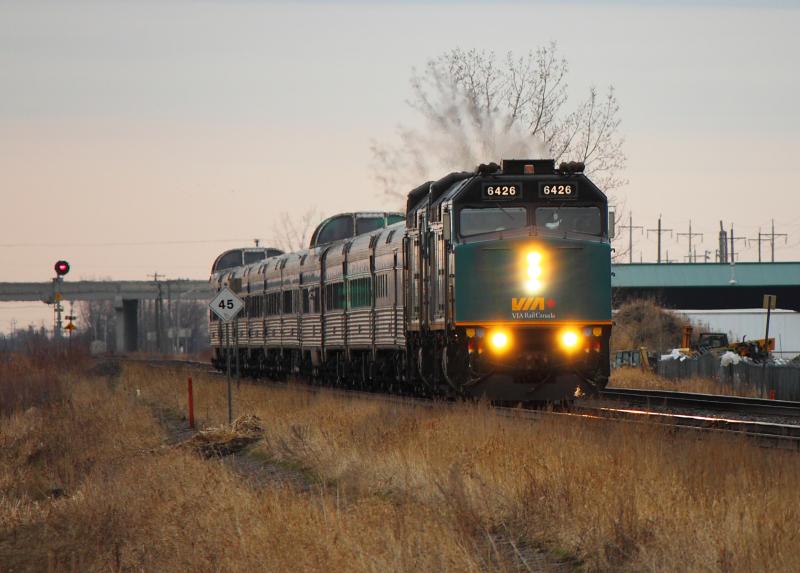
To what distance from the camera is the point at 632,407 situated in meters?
25.8

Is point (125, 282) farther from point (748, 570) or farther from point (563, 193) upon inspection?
point (748, 570)

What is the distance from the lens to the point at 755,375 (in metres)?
35.2

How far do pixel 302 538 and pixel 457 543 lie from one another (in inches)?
52.9

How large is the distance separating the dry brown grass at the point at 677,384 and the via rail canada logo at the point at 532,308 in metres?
13.7

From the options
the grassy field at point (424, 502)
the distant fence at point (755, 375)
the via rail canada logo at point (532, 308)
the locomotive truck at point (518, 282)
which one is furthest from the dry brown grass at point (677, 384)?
the grassy field at point (424, 502)

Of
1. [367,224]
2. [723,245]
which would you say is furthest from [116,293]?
[367,224]

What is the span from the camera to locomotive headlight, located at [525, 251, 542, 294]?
2183cm

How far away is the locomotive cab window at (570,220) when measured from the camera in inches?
874

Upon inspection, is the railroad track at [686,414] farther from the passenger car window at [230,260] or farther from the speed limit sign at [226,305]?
the passenger car window at [230,260]

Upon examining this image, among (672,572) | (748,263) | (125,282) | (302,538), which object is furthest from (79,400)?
(125,282)

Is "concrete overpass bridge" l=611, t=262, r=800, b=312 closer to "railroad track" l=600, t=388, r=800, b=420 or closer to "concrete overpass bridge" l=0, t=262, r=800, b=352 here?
"concrete overpass bridge" l=0, t=262, r=800, b=352

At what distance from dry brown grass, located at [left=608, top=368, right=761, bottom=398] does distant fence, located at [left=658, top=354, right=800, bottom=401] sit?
0.76 feet

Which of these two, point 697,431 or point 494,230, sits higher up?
point 494,230

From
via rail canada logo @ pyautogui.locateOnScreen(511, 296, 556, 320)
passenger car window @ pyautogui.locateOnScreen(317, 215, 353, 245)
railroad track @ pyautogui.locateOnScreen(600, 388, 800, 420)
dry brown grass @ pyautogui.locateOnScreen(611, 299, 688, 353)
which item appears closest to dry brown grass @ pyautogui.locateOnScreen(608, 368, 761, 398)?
railroad track @ pyautogui.locateOnScreen(600, 388, 800, 420)
